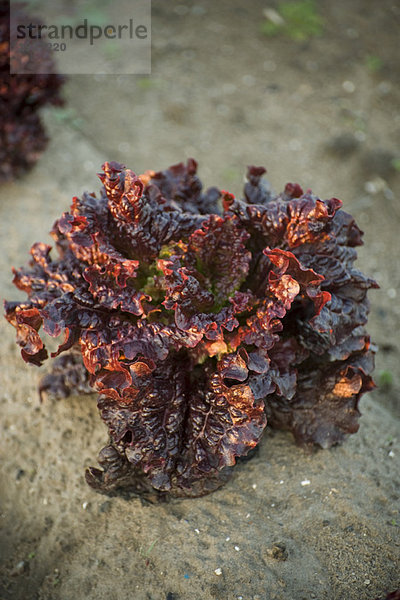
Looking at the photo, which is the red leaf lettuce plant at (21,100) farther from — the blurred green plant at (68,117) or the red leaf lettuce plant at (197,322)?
the red leaf lettuce plant at (197,322)

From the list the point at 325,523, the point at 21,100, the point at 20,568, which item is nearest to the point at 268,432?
the point at 325,523

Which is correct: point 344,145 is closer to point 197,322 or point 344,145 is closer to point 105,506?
point 197,322

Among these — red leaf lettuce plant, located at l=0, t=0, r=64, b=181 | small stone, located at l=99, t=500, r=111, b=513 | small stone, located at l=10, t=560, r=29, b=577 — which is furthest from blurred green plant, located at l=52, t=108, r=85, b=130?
small stone, located at l=10, t=560, r=29, b=577

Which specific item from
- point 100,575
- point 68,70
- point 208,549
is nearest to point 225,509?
point 208,549

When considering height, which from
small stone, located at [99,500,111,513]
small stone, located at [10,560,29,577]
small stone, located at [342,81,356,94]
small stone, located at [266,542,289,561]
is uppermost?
small stone, located at [342,81,356,94]

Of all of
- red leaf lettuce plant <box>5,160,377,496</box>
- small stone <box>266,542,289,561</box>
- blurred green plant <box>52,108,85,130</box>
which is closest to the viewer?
red leaf lettuce plant <box>5,160,377,496</box>

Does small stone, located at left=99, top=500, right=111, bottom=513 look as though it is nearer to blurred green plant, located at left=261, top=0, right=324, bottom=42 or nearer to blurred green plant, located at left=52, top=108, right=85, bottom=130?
blurred green plant, located at left=52, top=108, right=85, bottom=130

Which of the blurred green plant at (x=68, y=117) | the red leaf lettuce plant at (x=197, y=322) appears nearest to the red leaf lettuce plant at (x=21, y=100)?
the blurred green plant at (x=68, y=117)
